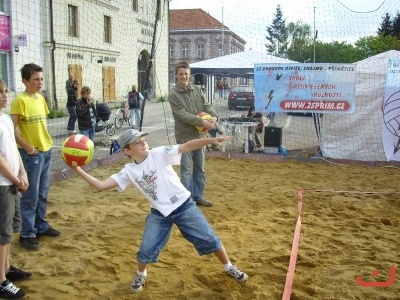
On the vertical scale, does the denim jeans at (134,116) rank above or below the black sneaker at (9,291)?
above

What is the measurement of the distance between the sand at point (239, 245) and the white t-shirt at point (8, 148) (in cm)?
97

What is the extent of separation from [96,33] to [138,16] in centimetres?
545

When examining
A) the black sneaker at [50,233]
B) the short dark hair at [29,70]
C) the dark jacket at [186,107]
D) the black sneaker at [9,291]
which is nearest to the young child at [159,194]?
the black sneaker at [9,291]

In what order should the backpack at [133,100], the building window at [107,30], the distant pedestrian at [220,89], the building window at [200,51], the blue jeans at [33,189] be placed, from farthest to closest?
the building window at [200,51]
the building window at [107,30]
the distant pedestrian at [220,89]
the backpack at [133,100]
the blue jeans at [33,189]

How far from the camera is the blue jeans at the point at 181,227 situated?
3.32m

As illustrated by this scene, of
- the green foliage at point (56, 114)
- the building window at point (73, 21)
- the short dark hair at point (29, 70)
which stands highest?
the building window at point (73, 21)

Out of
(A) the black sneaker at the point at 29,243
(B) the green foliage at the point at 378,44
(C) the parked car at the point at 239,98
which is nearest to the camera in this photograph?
(A) the black sneaker at the point at 29,243

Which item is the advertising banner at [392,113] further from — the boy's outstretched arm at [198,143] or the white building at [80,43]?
the white building at [80,43]

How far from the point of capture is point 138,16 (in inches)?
1206

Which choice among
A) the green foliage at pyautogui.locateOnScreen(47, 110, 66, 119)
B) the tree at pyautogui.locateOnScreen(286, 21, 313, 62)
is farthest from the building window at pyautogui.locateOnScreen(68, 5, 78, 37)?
the tree at pyautogui.locateOnScreen(286, 21, 313, 62)

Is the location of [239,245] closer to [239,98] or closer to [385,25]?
[239,98]

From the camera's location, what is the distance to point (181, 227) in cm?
340

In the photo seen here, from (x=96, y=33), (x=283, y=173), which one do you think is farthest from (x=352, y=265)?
(x=96, y=33)

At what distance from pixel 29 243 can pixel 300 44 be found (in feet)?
187
